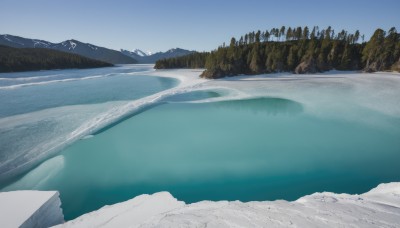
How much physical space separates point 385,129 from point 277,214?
13.4 metres

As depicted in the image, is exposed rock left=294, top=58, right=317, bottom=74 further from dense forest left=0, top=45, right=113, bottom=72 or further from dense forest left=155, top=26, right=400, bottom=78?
dense forest left=0, top=45, right=113, bottom=72

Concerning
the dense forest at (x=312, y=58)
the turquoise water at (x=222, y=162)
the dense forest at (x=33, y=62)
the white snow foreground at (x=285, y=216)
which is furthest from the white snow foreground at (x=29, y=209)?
the dense forest at (x=33, y=62)

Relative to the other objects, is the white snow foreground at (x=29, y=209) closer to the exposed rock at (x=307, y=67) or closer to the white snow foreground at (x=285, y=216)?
the white snow foreground at (x=285, y=216)

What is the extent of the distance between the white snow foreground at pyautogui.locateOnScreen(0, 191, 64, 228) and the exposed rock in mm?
54458

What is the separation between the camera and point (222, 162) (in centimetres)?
986

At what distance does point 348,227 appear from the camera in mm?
3658

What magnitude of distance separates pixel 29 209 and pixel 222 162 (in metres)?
7.08

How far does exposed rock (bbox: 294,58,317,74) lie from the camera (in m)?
50.5

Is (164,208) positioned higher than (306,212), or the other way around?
(306,212)

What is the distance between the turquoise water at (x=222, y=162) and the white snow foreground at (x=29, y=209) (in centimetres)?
130

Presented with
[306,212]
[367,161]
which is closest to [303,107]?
[367,161]

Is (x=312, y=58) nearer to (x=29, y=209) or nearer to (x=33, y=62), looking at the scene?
(x=29, y=209)

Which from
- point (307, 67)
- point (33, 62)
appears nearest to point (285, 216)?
point (307, 67)

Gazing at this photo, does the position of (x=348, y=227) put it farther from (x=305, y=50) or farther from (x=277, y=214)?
(x=305, y=50)
